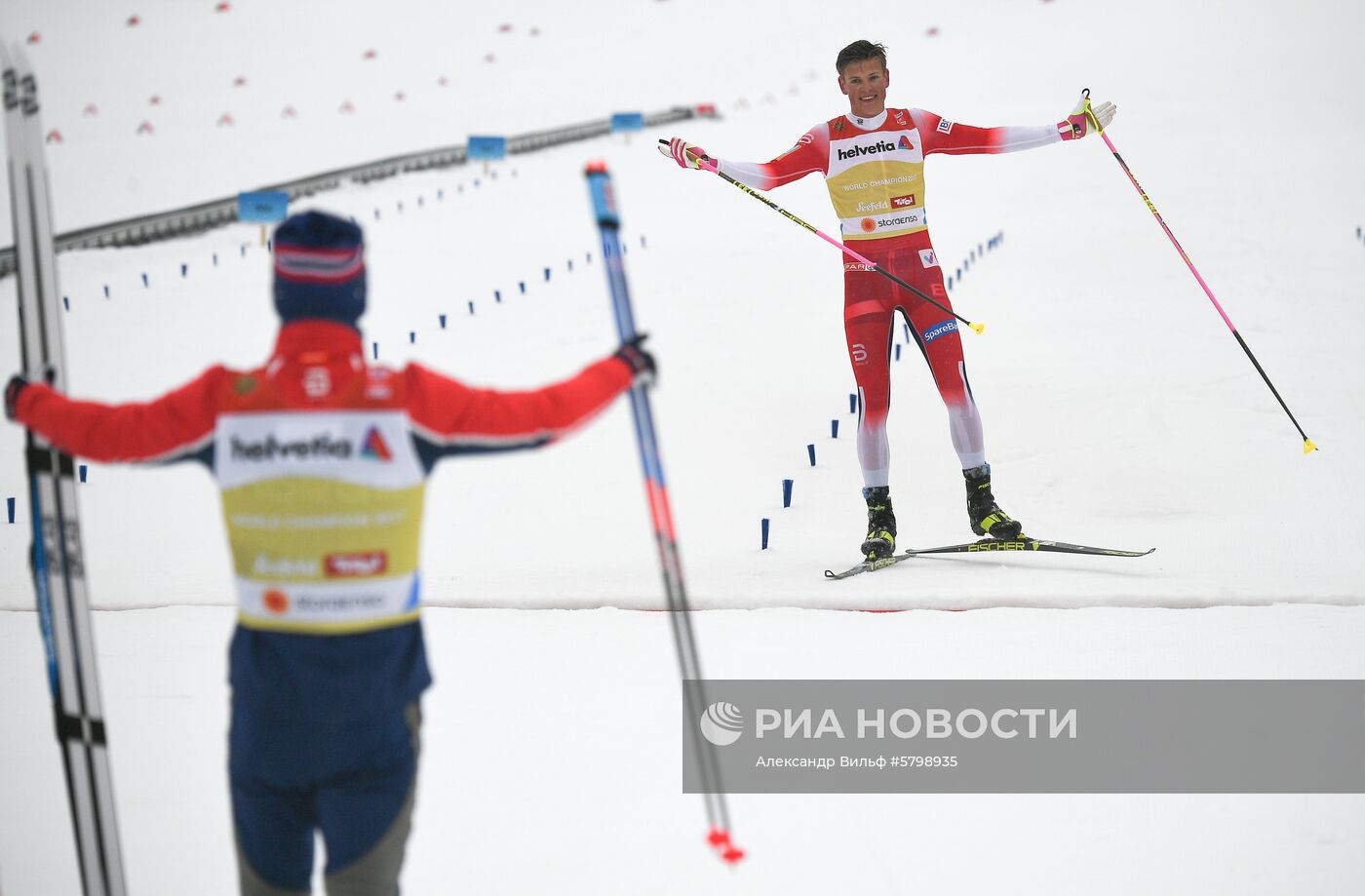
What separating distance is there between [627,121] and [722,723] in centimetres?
1700

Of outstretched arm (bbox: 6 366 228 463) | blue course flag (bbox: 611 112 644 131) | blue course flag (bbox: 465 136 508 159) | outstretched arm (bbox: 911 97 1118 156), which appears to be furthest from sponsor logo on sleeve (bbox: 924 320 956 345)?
blue course flag (bbox: 611 112 644 131)

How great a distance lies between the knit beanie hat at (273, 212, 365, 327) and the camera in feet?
5.94

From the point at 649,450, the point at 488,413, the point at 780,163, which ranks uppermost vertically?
the point at 780,163

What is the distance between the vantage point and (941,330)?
438cm

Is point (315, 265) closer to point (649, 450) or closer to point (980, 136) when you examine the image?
point (649, 450)

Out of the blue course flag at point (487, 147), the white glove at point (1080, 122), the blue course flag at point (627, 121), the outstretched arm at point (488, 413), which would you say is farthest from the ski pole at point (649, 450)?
the blue course flag at point (627, 121)

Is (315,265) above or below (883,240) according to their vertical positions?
below

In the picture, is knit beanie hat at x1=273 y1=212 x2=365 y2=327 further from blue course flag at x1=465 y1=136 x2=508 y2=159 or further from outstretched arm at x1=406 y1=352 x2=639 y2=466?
blue course flag at x1=465 y1=136 x2=508 y2=159

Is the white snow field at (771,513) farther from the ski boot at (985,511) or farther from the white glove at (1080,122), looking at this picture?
the white glove at (1080,122)

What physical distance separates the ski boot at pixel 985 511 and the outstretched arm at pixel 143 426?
3.16 meters

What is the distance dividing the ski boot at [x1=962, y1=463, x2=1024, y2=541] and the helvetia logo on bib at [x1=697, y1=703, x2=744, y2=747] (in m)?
1.76

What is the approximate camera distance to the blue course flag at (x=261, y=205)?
952 cm

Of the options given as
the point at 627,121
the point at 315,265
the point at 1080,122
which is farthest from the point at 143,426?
the point at 627,121

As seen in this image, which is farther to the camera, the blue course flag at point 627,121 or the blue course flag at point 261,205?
the blue course flag at point 627,121
